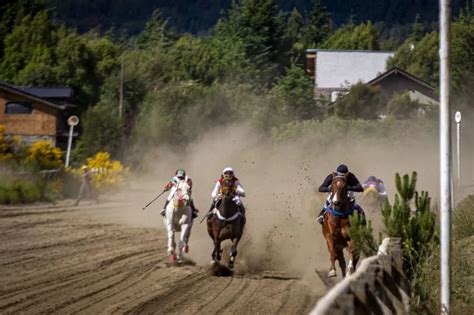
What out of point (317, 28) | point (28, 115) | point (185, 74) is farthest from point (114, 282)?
point (317, 28)

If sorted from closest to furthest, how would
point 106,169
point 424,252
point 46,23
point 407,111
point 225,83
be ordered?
point 424,252 < point 106,169 < point 407,111 < point 225,83 < point 46,23

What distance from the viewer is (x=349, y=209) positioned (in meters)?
16.2

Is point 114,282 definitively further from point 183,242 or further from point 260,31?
point 260,31

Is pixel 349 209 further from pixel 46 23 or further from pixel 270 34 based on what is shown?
pixel 46 23

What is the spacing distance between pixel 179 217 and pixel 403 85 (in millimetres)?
48519

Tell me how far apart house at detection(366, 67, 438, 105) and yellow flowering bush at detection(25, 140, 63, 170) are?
30.0 metres

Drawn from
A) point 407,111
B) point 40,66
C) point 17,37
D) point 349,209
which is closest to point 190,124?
point 407,111


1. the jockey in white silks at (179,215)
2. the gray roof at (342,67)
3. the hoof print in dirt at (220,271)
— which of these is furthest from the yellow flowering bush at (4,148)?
the gray roof at (342,67)

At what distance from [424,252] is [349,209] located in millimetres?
3417

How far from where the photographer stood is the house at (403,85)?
65.3 meters

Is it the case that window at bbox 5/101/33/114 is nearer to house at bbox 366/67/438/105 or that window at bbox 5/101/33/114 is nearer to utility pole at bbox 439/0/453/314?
house at bbox 366/67/438/105

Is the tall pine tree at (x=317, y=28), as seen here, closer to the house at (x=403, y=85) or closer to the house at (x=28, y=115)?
the house at (x=403, y=85)

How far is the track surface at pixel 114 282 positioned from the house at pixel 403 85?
42742mm

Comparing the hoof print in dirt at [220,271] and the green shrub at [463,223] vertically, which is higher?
the green shrub at [463,223]
